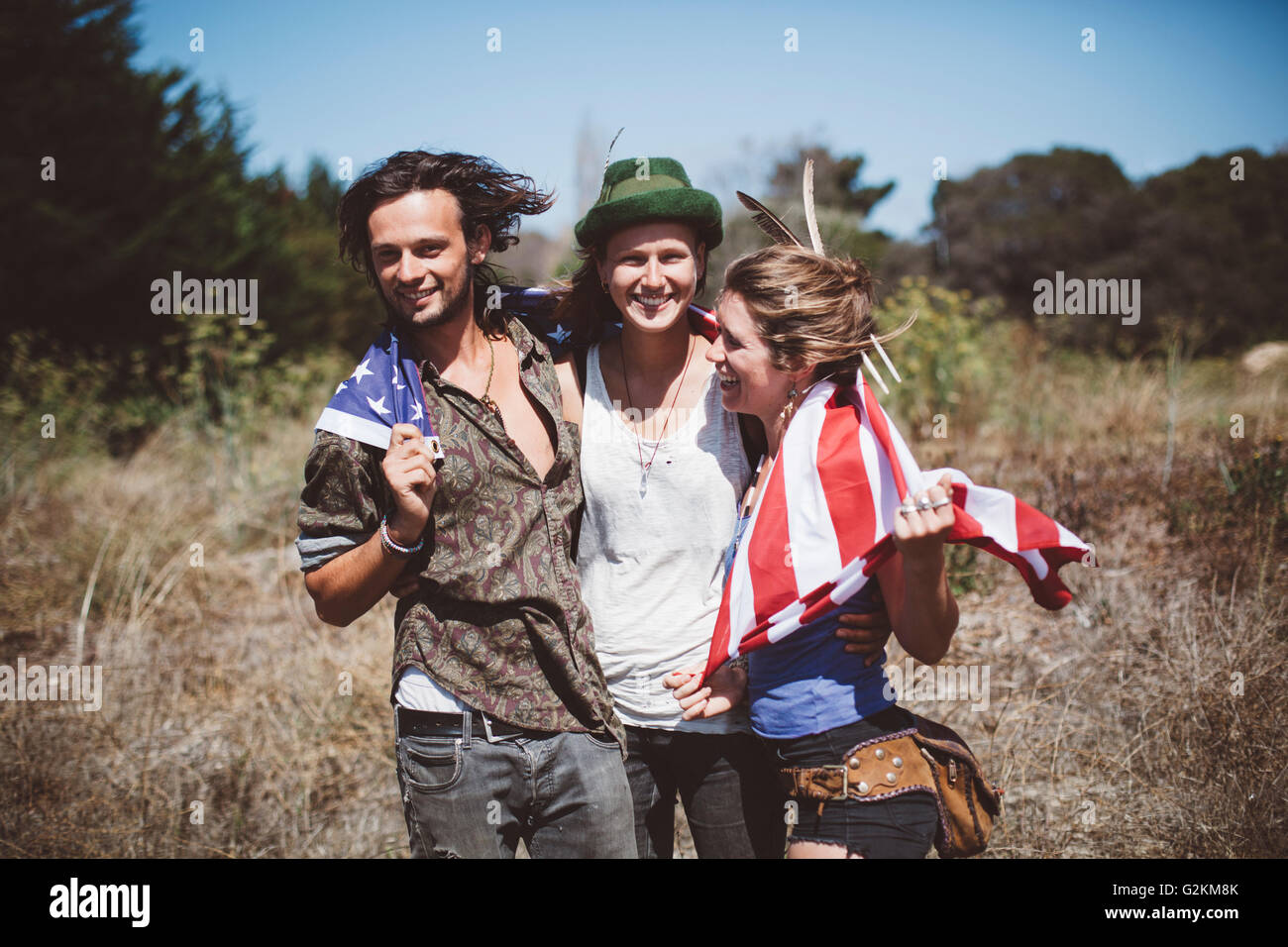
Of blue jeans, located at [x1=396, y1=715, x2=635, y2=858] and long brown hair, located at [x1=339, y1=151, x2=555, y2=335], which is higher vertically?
long brown hair, located at [x1=339, y1=151, x2=555, y2=335]

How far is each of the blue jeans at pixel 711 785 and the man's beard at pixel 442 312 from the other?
1.09 metres

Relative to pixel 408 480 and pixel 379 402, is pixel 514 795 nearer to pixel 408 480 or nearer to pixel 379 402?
pixel 408 480

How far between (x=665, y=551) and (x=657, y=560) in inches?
1.1

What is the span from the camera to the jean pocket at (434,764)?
1820 mm

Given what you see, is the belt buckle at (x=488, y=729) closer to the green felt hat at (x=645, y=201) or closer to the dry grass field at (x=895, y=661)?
the green felt hat at (x=645, y=201)

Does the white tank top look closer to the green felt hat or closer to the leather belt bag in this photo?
the leather belt bag

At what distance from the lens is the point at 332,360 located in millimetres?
11539

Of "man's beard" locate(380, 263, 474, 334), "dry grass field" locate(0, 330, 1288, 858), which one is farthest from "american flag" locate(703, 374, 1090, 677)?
"dry grass field" locate(0, 330, 1288, 858)

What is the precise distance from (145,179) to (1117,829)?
13543 mm

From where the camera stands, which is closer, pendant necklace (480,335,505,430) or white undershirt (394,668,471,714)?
white undershirt (394,668,471,714)

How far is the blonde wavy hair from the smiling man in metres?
0.56

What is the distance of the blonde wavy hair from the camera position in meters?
1.86

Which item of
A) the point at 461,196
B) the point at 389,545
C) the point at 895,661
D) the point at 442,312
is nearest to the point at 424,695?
the point at 389,545
